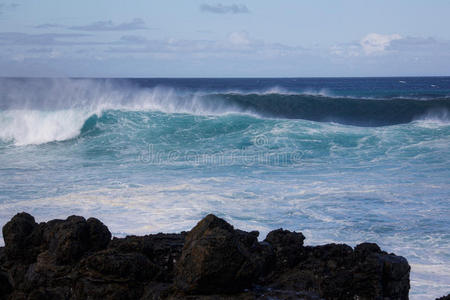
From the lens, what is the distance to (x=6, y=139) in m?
19.2

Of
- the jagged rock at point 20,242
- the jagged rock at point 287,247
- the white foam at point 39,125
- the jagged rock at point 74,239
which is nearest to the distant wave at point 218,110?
the white foam at point 39,125

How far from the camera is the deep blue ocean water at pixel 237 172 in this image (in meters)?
7.45

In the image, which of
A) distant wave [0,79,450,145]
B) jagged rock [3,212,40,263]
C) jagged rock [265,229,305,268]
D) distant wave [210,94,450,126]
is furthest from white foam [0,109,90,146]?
jagged rock [265,229,305,268]

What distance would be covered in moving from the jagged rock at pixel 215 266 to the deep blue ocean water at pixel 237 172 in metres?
2.37

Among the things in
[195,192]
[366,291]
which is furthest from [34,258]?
[195,192]

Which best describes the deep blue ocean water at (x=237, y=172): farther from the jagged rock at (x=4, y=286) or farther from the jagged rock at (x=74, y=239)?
the jagged rock at (x=4, y=286)

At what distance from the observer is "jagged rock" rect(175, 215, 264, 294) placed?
3.37 meters

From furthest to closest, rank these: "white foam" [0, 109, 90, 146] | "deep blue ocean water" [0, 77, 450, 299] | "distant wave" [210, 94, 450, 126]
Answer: "distant wave" [210, 94, 450, 126] < "white foam" [0, 109, 90, 146] < "deep blue ocean water" [0, 77, 450, 299]

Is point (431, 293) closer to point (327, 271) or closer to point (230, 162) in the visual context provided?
point (327, 271)

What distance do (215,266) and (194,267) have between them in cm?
13

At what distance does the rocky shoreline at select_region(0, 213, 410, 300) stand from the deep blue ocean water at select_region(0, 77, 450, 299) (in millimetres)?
1476

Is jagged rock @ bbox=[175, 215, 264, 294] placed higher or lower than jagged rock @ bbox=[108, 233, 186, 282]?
higher

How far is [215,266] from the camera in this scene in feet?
11.0

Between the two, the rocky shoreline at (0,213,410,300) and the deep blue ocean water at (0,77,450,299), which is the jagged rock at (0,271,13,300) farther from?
the deep blue ocean water at (0,77,450,299)
